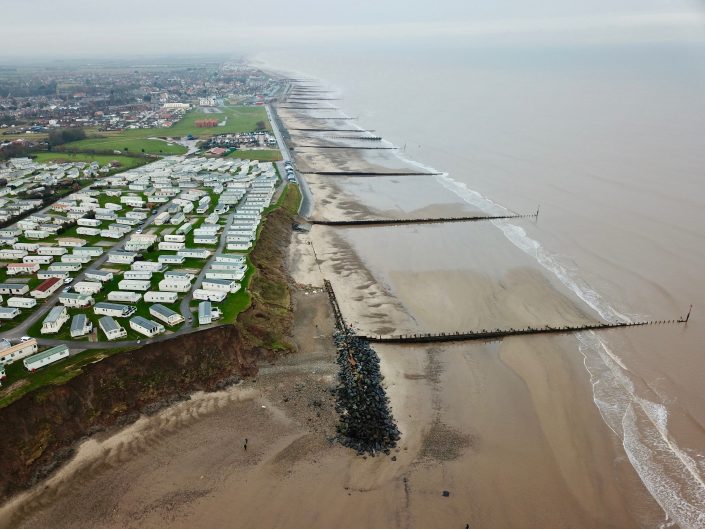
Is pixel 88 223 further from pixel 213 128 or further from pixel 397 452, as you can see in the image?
pixel 213 128

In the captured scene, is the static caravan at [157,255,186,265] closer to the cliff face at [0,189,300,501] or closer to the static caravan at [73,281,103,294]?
the static caravan at [73,281,103,294]

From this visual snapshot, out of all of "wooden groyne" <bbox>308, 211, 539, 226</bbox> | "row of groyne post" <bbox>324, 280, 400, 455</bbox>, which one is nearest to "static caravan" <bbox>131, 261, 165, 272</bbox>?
"row of groyne post" <bbox>324, 280, 400, 455</bbox>

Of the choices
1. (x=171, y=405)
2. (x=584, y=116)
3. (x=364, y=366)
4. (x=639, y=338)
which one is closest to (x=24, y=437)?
(x=171, y=405)

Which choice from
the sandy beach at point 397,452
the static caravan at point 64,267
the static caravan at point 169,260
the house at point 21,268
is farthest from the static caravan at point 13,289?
the sandy beach at point 397,452

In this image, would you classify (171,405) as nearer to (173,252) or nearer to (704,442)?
(173,252)

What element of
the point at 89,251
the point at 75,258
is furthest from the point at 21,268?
the point at 89,251
